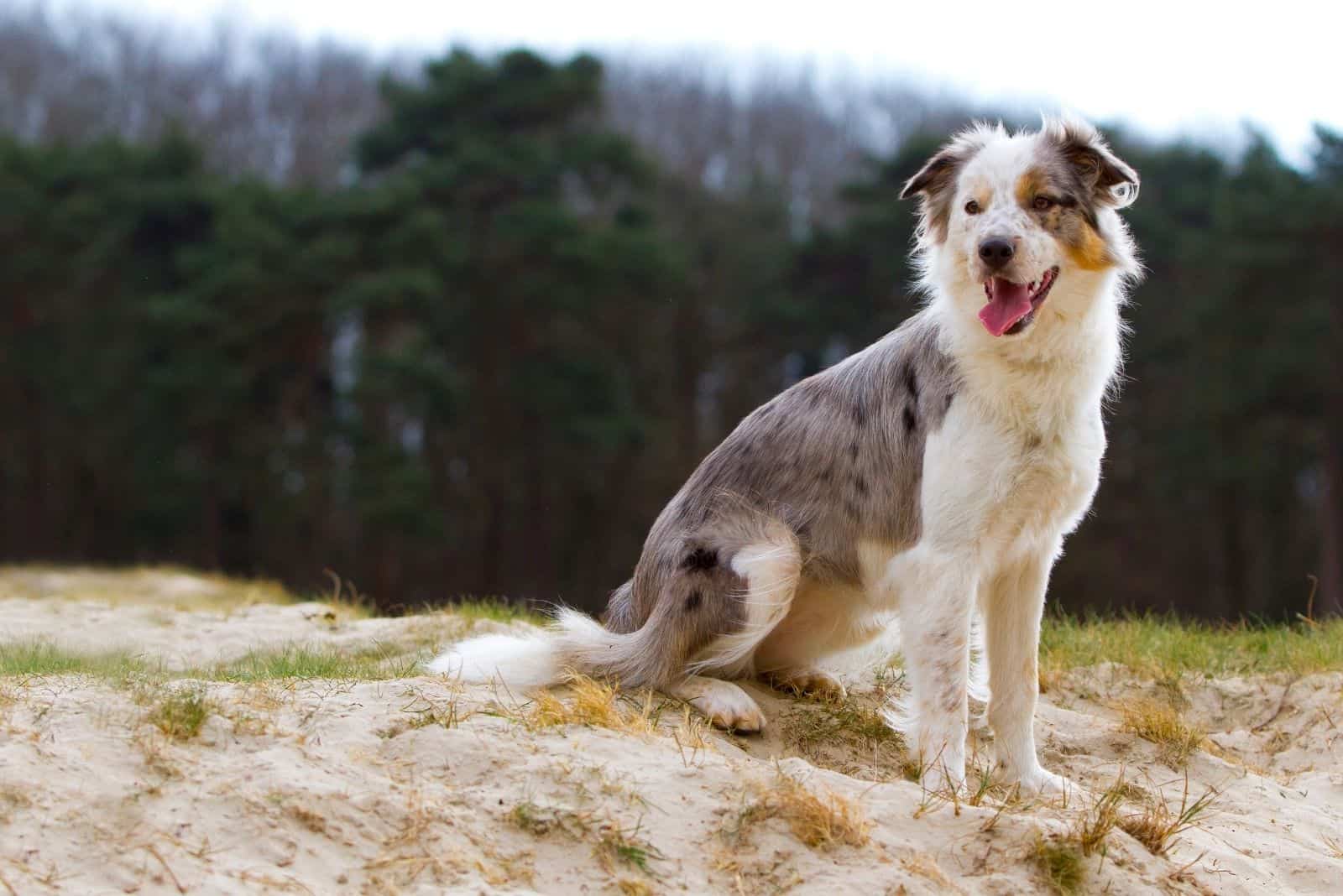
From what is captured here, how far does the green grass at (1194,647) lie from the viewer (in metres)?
7.20

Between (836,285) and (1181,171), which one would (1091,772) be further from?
(1181,171)

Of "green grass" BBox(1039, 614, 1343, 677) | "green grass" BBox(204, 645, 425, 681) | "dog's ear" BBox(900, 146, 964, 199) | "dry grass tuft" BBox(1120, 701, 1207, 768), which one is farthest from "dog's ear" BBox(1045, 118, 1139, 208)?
"green grass" BBox(204, 645, 425, 681)

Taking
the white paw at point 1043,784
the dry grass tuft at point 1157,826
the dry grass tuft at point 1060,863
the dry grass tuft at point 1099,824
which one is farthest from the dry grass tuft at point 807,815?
the white paw at point 1043,784

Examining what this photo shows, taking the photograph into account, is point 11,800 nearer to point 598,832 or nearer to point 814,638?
point 598,832

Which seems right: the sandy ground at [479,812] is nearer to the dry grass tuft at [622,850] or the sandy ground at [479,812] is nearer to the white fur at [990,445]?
the dry grass tuft at [622,850]

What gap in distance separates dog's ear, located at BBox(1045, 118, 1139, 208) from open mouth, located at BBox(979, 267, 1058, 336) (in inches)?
17.0

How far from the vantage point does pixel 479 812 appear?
4152mm

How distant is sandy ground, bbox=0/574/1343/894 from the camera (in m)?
3.80

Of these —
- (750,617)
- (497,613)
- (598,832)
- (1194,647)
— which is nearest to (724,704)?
(750,617)

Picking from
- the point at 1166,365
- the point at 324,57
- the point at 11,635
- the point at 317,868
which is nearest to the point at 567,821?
the point at 317,868

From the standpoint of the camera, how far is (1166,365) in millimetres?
29703

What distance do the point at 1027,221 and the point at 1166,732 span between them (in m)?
2.37

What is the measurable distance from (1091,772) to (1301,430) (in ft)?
76.3

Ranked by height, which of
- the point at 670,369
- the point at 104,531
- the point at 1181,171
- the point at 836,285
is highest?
the point at 1181,171
